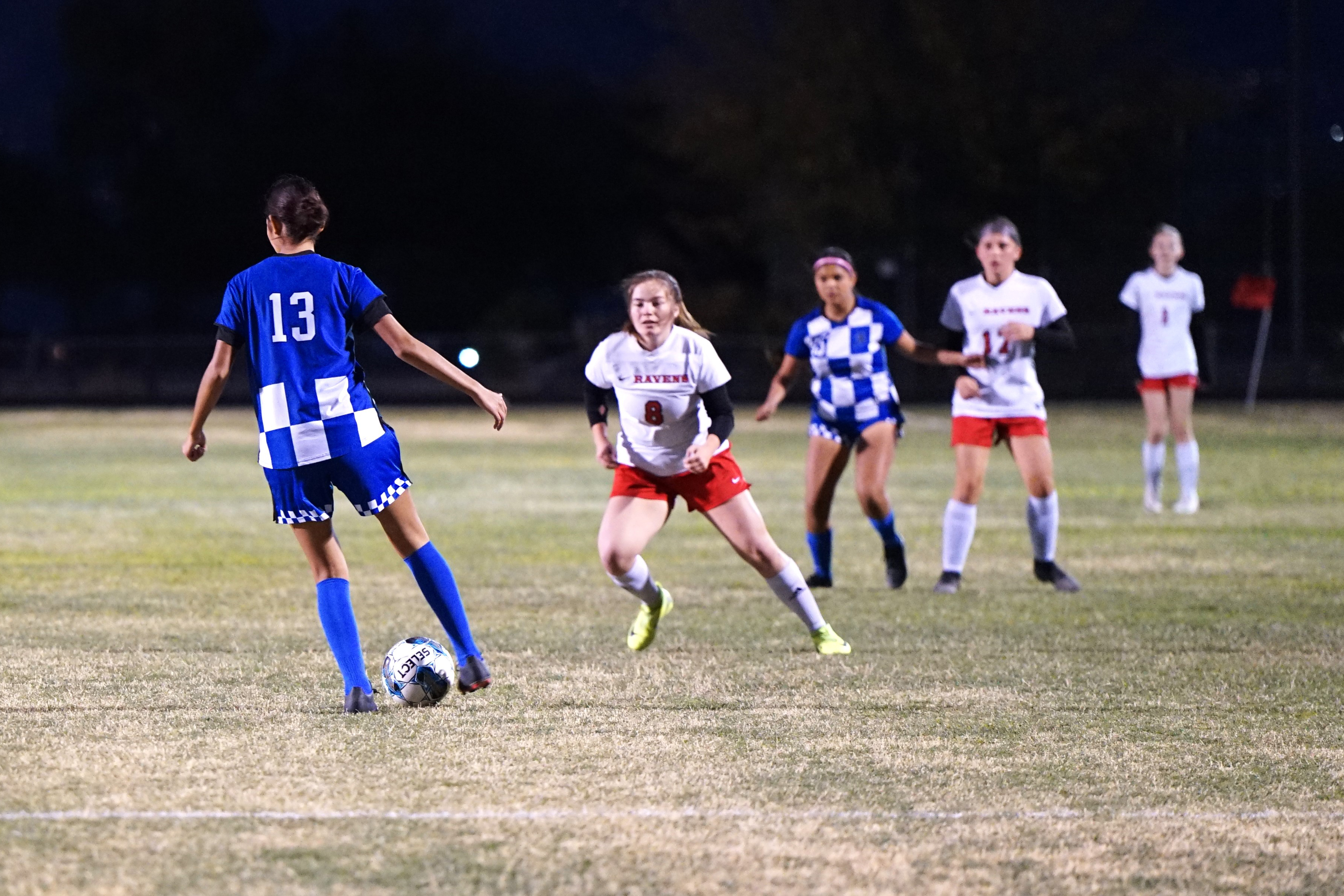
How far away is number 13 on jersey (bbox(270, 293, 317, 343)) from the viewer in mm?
6184

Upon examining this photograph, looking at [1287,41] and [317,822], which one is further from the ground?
[1287,41]

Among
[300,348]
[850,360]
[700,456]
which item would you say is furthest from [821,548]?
[300,348]

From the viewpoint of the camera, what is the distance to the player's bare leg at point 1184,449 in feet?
47.5

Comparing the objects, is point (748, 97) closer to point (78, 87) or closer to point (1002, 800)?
point (78, 87)

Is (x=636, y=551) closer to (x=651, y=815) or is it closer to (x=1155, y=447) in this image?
(x=651, y=815)

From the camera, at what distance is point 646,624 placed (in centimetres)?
808

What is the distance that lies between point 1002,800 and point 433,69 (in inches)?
1951

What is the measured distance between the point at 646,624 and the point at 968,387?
290cm

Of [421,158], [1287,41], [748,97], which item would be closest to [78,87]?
[421,158]

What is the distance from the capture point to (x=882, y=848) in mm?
4656

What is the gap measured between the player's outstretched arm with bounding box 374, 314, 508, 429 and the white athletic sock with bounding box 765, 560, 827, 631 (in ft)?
6.30

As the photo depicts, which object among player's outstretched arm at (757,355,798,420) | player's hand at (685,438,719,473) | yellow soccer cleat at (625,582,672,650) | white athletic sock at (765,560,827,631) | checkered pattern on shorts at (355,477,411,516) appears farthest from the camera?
player's outstretched arm at (757,355,798,420)

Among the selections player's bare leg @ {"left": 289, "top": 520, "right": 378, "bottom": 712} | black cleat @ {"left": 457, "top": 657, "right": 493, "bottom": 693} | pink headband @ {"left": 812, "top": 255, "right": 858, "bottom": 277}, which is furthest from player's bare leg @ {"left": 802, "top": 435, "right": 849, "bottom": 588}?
player's bare leg @ {"left": 289, "top": 520, "right": 378, "bottom": 712}

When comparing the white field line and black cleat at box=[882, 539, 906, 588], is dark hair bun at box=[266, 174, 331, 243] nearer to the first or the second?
the white field line
